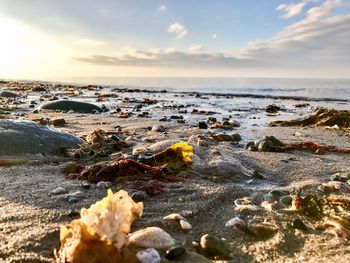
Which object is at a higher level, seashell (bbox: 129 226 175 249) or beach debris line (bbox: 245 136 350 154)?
seashell (bbox: 129 226 175 249)

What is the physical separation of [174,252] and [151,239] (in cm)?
19

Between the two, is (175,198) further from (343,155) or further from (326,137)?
(326,137)

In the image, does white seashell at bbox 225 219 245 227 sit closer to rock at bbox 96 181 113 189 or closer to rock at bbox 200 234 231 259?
rock at bbox 200 234 231 259

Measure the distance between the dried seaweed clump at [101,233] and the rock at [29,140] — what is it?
3605 millimetres

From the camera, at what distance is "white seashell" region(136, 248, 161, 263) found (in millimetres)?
2398

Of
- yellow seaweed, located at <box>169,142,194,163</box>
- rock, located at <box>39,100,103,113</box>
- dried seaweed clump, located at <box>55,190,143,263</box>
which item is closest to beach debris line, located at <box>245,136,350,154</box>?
yellow seaweed, located at <box>169,142,194,163</box>

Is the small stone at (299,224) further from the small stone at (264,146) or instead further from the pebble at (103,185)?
the small stone at (264,146)

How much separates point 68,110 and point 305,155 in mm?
9333

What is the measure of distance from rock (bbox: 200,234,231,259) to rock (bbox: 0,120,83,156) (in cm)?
354

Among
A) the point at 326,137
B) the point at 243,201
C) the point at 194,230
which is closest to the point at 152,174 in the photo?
the point at 243,201

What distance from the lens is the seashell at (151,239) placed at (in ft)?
8.68

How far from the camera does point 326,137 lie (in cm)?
887

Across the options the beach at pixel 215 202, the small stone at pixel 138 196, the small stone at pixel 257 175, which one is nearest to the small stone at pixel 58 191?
the beach at pixel 215 202

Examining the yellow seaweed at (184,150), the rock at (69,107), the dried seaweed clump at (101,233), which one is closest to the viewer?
the dried seaweed clump at (101,233)
